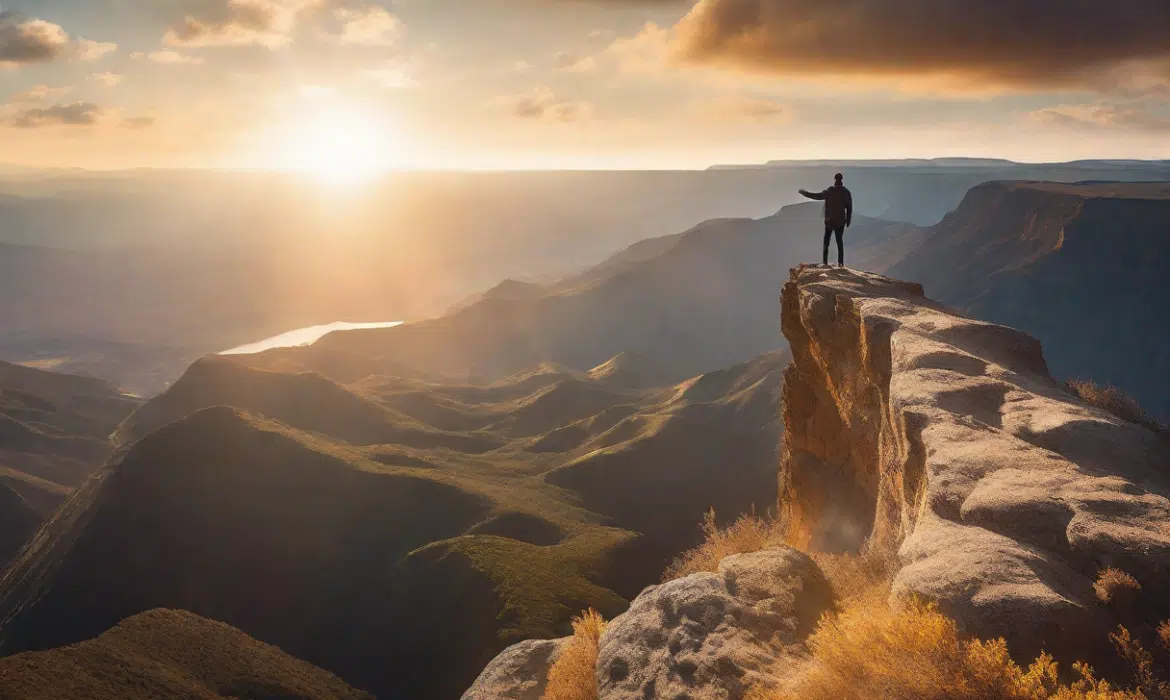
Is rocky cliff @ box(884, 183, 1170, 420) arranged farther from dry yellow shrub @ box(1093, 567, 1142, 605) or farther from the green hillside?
dry yellow shrub @ box(1093, 567, 1142, 605)

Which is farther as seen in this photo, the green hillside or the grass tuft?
the green hillside

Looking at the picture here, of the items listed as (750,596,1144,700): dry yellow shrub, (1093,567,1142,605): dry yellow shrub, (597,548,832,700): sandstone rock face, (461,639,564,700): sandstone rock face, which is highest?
(1093,567,1142,605): dry yellow shrub

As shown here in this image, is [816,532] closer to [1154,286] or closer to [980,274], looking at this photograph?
[1154,286]

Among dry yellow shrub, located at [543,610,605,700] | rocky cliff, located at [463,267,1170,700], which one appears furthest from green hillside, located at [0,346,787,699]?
rocky cliff, located at [463,267,1170,700]

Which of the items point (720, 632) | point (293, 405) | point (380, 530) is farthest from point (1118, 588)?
point (293, 405)

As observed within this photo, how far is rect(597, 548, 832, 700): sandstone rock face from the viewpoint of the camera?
12375 mm

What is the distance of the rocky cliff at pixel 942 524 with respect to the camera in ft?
29.3

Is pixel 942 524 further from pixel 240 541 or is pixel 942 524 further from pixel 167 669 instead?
pixel 240 541

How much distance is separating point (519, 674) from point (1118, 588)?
60.5ft

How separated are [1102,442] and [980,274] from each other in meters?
169

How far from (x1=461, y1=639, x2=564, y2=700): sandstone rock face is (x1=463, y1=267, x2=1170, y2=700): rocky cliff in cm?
7

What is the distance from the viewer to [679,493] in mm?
85875

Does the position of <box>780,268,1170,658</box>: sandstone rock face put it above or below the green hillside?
above

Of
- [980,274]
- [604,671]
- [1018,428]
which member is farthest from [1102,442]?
[980,274]
